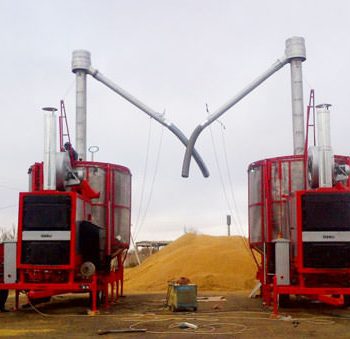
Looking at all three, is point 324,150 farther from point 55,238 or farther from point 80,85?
point 80,85

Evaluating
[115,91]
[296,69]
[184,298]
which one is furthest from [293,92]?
[184,298]

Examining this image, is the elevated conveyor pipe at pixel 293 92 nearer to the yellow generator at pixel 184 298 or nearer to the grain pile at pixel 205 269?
the grain pile at pixel 205 269

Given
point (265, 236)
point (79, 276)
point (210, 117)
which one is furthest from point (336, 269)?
point (210, 117)

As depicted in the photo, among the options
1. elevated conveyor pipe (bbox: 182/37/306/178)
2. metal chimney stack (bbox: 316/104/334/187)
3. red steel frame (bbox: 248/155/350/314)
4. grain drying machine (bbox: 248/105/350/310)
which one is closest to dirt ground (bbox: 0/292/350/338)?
red steel frame (bbox: 248/155/350/314)

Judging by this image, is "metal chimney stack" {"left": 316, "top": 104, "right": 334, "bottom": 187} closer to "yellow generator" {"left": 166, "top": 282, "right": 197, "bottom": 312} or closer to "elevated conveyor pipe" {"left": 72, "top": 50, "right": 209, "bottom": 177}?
"yellow generator" {"left": 166, "top": 282, "right": 197, "bottom": 312}

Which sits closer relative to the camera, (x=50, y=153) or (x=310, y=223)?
(x=310, y=223)

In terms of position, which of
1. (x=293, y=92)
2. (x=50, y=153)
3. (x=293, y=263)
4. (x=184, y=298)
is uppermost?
(x=293, y=92)

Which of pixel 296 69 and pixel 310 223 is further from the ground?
pixel 296 69

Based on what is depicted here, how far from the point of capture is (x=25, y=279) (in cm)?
1939

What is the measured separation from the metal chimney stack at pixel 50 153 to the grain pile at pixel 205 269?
17.6m

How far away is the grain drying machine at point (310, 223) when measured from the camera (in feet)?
59.9

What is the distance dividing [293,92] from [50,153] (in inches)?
625

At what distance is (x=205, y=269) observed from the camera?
39.3 meters

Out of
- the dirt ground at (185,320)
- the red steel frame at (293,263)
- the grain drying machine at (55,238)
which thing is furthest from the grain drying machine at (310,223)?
the grain drying machine at (55,238)
